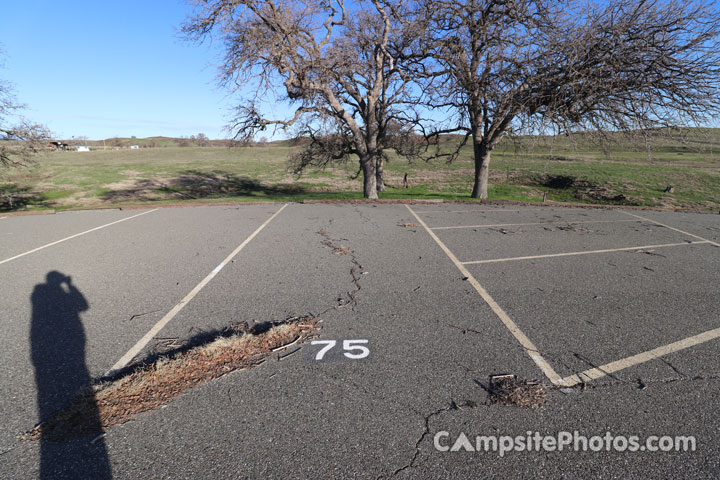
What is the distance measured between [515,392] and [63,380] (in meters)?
4.19

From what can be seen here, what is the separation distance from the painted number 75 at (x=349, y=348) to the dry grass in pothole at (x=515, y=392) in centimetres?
128

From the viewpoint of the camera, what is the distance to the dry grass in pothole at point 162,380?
273 cm

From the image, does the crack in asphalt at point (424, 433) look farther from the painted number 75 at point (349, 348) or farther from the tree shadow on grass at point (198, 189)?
the tree shadow on grass at point (198, 189)

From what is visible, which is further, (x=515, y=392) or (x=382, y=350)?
(x=382, y=350)

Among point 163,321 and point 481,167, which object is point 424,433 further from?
point 481,167

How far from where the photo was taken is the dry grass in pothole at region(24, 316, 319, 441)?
2.73m

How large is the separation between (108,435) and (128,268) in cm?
485

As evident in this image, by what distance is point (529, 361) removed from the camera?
3.54 metres

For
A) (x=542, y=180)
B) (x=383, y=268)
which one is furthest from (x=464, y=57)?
(x=542, y=180)

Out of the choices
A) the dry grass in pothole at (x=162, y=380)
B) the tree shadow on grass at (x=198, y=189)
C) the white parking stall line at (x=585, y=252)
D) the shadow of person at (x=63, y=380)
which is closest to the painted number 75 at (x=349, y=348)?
the dry grass in pothole at (x=162, y=380)

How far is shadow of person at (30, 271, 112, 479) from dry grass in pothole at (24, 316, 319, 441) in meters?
0.03

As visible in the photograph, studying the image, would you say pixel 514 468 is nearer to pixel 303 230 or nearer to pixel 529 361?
pixel 529 361

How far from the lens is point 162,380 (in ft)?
10.6

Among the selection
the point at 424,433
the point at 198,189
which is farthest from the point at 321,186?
the point at 424,433
